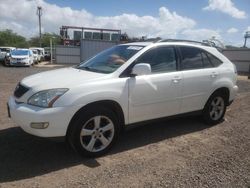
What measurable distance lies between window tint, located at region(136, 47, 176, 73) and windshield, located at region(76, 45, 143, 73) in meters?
0.19

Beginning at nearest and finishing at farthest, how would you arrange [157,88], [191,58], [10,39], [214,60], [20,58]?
1. [157,88]
2. [191,58]
3. [214,60]
4. [20,58]
5. [10,39]

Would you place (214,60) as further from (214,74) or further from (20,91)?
(20,91)

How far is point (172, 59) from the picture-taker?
5.26 meters

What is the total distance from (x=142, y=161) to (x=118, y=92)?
1044 mm

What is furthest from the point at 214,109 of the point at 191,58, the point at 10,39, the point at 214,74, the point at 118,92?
the point at 10,39

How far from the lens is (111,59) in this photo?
5.04 meters

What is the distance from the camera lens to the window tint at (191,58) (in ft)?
17.8

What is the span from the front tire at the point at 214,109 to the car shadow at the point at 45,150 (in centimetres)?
25

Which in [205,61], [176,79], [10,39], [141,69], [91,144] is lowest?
[91,144]

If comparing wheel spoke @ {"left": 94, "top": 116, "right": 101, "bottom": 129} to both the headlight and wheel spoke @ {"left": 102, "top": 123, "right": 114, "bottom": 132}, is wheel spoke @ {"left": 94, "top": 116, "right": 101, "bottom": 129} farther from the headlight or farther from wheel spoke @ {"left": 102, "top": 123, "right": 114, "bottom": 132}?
the headlight

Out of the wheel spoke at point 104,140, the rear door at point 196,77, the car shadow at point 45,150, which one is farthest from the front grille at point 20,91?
the rear door at point 196,77

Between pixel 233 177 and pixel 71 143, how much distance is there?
7.16 feet

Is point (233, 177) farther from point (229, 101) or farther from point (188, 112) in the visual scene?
point (229, 101)

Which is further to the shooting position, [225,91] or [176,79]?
Result: [225,91]
